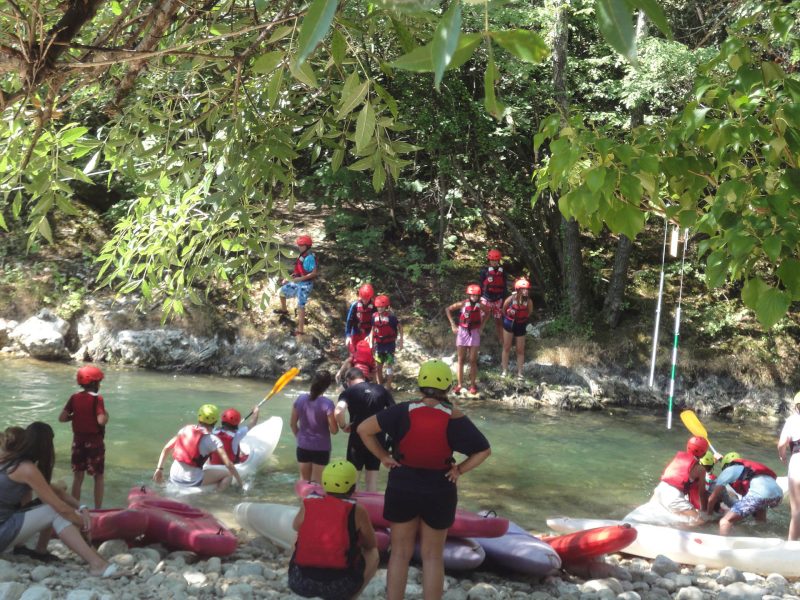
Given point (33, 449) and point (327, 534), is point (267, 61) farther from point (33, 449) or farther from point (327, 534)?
point (33, 449)

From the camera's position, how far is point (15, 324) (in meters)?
12.9

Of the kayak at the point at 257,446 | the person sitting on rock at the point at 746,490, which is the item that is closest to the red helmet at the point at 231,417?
the kayak at the point at 257,446

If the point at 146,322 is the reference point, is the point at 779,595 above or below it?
below

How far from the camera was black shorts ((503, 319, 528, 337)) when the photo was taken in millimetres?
12414

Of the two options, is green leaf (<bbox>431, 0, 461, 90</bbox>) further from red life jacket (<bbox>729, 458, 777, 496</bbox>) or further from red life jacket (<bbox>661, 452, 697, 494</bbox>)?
red life jacket (<bbox>729, 458, 777, 496</bbox>)

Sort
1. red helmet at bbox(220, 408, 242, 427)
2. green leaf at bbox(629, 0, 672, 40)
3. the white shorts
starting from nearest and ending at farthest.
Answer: green leaf at bbox(629, 0, 672, 40)
the white shorts
red helmet at bbox(220, 408, 242, 427)

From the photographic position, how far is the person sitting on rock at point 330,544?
4.32 m

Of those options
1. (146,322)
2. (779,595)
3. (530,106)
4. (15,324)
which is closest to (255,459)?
(779,595)

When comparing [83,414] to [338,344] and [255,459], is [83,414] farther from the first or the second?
[338,344]

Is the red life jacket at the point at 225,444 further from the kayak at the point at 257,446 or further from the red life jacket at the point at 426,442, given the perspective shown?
the red life jacket at the point at 426,442

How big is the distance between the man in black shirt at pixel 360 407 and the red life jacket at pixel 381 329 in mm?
4297

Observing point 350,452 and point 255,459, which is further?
point 255,459

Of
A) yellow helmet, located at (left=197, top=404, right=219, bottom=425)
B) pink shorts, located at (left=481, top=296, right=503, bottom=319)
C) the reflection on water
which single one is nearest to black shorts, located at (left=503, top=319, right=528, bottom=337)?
pink shorts, located at (left=481, top=296, right=503, bottom=319)

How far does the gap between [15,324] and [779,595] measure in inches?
446
